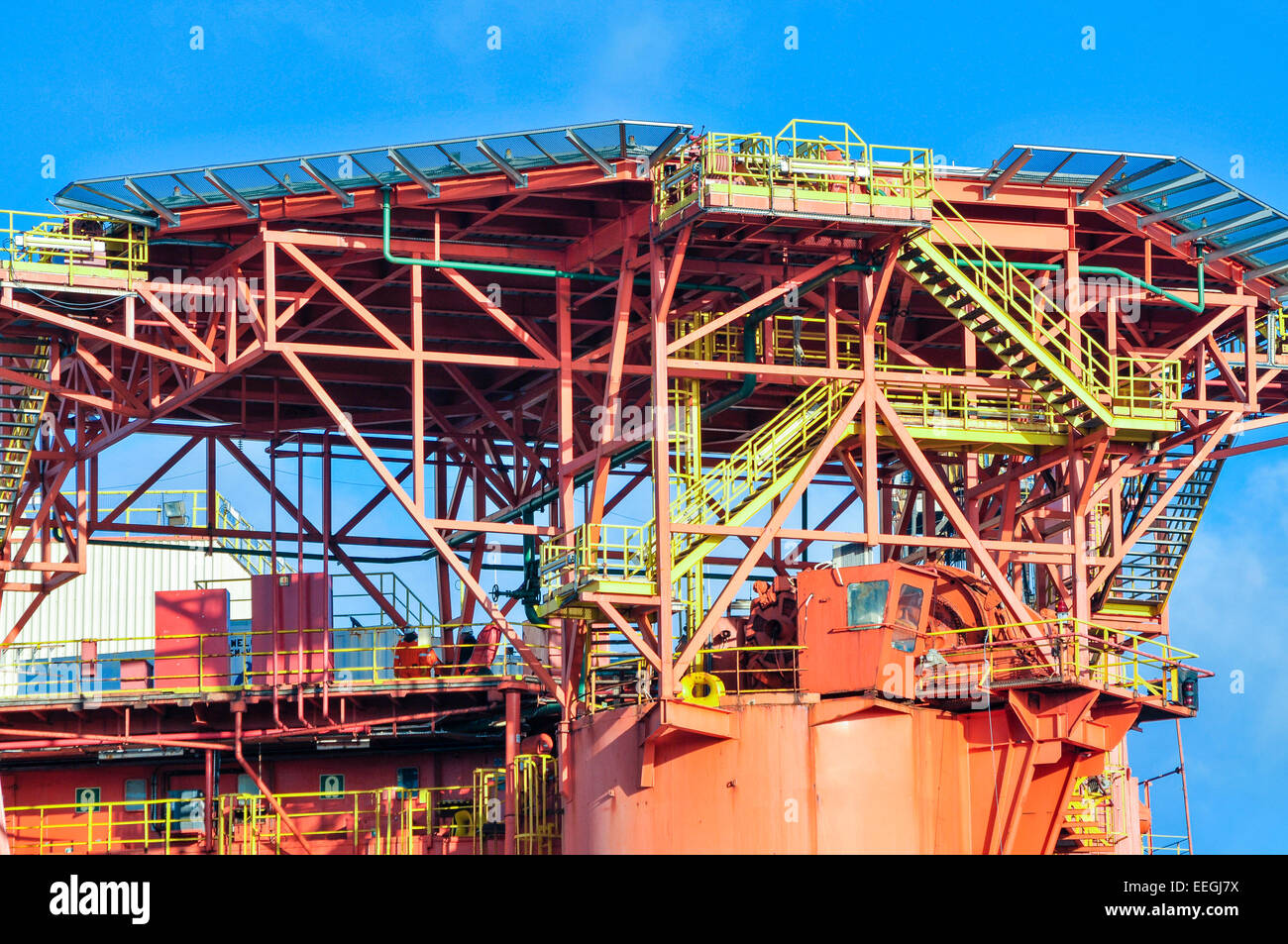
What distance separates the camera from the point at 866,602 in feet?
161

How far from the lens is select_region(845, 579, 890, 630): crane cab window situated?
48.8 meters

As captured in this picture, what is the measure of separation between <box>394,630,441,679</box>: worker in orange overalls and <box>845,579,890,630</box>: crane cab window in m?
14.7

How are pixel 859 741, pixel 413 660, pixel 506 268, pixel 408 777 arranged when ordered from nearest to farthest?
pixel 859 741, pixel 506 268, pixel 413 660, pixel 408 777

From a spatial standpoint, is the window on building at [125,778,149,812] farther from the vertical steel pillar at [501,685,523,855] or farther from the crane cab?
the crane cab

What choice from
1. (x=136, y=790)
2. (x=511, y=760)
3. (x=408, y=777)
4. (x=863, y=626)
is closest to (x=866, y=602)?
(x=863, y=626)

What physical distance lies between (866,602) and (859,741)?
10.3 ft

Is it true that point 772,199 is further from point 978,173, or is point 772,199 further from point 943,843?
point 943,843

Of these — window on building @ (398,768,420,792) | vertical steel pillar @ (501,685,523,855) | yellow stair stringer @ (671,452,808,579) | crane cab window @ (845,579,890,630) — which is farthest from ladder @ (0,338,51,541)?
crane cab window @ (845,579,890,630)

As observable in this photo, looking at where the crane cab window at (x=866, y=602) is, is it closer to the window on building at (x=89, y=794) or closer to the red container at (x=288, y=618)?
the red container at (x=288, y=618)

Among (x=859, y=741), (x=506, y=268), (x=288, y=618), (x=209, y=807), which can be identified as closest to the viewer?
(x=859, y=741)

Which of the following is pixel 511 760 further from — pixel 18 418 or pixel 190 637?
pixel 18 418

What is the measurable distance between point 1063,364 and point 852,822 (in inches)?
476

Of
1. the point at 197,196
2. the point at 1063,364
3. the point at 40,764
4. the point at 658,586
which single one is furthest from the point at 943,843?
the point at 40,764

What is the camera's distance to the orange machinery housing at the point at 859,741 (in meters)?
47.1
